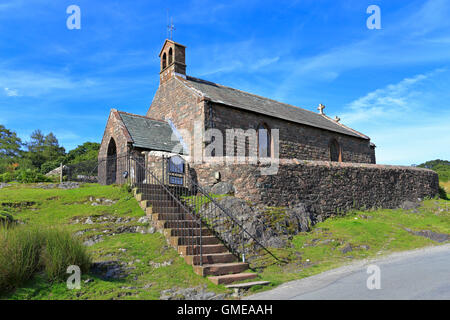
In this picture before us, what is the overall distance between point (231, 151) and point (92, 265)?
1140 cm

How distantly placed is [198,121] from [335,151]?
12.6m

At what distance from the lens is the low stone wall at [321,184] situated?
41.5ft

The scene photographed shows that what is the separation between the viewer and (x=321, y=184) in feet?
46.8

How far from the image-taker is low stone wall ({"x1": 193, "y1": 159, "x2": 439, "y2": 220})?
12.6 m

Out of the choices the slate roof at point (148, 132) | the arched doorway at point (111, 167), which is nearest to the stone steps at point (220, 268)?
the slate roof at point (148, 132)

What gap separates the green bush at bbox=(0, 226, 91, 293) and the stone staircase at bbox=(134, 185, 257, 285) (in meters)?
2.66

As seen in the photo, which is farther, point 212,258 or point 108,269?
point 212,258

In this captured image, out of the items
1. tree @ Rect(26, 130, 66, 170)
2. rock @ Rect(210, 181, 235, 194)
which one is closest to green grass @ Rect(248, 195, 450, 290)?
rock @ Rect(210, 181, 235, 194)

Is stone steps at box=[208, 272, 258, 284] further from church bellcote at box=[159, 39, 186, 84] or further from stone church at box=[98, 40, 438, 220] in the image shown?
church bellcote at box=[159, 39, 186, 84]

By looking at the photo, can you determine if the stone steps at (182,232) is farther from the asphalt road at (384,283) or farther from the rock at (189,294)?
the asphalt road at (384,283)

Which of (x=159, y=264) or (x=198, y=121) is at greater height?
(x=198, y=121)

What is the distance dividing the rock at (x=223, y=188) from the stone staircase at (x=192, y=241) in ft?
6.86

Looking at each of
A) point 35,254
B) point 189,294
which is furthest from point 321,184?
point 35,254

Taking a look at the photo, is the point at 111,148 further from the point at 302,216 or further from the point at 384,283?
the point at 384,283
